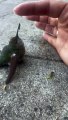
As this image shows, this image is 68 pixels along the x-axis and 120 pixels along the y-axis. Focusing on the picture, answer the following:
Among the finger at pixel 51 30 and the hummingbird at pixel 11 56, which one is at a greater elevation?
the finger at pixel 51 30

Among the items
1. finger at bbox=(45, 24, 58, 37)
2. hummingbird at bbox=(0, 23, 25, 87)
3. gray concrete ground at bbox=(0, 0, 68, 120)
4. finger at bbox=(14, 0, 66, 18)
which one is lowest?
gray concrete ground at bbox=(0, 0, 68, 120)

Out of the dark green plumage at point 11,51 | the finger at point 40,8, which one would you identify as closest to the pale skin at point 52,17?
the finger at point 40,8

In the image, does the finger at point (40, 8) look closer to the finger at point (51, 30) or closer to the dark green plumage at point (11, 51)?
the dark green plumage at point (11, 51)

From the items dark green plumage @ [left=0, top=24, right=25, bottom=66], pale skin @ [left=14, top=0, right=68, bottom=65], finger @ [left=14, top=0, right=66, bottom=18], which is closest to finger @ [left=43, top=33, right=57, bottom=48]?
pale skin @ [left=14, top=0, right=68, bottom=65]

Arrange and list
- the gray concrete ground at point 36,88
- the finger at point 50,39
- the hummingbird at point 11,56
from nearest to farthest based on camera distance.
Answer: the gray concrete ground at point 36,88
the hummingbird at point 11,56
the finger at point 50,39

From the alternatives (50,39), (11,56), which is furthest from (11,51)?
(50,39)

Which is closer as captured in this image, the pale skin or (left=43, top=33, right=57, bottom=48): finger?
the pale skin

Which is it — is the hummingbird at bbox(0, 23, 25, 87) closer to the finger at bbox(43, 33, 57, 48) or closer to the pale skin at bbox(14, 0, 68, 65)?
the pale skin at bbox(14, 0, 68, 65)


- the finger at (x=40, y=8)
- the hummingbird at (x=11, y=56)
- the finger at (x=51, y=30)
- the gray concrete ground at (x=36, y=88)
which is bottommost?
the gray concrete ground at (x=36, y=88)
